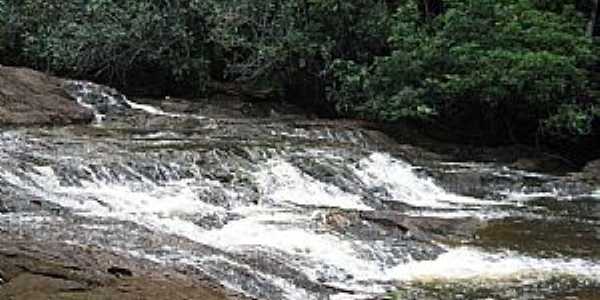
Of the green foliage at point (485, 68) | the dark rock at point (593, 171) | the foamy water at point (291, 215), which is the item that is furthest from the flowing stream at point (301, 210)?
the green foliage at point (485, 68)

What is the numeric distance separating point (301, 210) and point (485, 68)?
26.4 ft

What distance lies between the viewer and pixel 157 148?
44.0 feet

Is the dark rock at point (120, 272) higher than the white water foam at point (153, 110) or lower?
lower

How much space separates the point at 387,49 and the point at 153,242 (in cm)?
1441

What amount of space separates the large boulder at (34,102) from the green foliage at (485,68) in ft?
20.2

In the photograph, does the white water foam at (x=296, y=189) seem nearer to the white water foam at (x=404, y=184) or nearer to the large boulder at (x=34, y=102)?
the white water foam at (x=404, y=184)

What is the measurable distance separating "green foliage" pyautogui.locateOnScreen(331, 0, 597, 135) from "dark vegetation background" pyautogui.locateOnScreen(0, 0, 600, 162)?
0.10ft

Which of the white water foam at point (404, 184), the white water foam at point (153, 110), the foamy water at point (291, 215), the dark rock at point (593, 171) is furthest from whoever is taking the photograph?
the white water foam at point (153, 110)

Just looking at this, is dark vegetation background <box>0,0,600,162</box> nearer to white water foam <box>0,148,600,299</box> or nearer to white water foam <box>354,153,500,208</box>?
white water foam <box>354,153,500,208</box>

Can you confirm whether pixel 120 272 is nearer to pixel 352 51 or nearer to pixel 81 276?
pixel 81 276

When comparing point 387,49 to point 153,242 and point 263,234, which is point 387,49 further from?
point 153,242

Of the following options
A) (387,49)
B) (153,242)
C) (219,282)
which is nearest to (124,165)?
(153,242)

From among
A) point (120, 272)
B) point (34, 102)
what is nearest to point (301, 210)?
point (120, 272)

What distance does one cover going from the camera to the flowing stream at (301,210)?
8.15 meters
